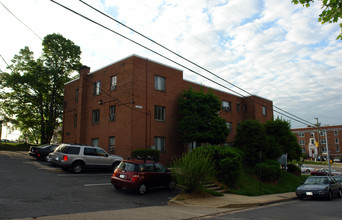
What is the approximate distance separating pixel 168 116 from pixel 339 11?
734 inches

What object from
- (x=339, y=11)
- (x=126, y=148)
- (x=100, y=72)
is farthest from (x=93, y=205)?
(x=100, y=72)

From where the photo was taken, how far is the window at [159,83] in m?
25.6

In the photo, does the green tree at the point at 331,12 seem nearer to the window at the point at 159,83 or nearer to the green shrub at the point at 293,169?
the window at the point at 159,83

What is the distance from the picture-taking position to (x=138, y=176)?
12.4 meters

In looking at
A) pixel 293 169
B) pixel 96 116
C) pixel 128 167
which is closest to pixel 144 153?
pixel 128 167

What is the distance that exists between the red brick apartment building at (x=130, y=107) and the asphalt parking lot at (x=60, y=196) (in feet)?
27.5

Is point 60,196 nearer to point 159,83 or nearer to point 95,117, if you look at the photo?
point 159,83

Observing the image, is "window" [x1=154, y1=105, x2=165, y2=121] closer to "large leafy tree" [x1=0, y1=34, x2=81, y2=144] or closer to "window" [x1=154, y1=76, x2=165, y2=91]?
"window" [x1=154, y1=76, x2=165, y2=91]

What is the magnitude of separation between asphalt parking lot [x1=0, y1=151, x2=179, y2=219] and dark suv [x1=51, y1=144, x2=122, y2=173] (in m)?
1.35

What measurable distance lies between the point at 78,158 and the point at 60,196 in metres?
6.52

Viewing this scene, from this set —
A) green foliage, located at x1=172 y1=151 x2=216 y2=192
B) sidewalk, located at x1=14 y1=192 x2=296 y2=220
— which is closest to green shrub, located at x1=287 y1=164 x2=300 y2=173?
sidewalk, located at x1=14 y1=192 x2=296 y2=220

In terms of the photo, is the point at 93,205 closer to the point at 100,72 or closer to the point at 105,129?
the point at 105,129

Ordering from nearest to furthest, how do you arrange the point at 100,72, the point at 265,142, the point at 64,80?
the point at 265,142 → the point at 100,72 → the point at 64,80

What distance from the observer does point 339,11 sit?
8625mm
